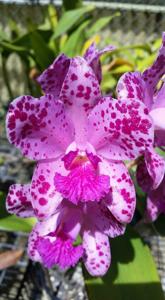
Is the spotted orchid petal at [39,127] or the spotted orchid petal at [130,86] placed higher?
the spotted orchid petal at [130,86]

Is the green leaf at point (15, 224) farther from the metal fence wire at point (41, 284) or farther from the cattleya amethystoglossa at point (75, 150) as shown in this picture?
the metal fence wire at point (41, 284)

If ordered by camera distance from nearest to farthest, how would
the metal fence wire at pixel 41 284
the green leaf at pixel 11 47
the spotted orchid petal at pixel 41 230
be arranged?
the spotted orchid petal at pixel 41 230 → the metal fence wire at pixel 41 284 → the green leaf at pixel 11 47

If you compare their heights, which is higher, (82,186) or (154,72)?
(154,72)

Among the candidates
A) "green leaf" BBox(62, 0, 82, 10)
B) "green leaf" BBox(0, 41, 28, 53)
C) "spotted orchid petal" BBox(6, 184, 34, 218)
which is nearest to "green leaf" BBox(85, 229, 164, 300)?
"spotted orchid petal" BBox(6, 184, 34, 218)

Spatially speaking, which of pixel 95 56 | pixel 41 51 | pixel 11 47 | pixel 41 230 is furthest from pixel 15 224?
pixel 11 47

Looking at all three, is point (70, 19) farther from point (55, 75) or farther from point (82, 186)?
point (82, 186)

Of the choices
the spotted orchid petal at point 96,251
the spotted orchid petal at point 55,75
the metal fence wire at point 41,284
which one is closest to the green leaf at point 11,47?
the metal fence wire at point 41,284

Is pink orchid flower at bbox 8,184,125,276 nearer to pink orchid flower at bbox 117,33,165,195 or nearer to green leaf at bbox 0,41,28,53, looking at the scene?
pink orchid flower at bbox 117,33,165,195
